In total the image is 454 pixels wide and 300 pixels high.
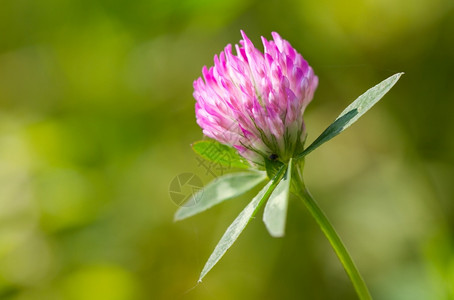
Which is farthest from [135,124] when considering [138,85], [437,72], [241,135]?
[241,135]

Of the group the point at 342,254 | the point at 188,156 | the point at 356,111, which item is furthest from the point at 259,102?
the point at 188,156

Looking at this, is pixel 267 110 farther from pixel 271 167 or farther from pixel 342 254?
pixel 342 254

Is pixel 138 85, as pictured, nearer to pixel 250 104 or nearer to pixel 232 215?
pixel 232 215

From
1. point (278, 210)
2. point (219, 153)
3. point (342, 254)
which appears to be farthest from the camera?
point (219, 153)

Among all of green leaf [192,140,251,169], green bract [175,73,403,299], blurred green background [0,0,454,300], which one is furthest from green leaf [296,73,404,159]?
blurred green background [0,0,454,300]

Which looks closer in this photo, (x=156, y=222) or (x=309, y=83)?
(x=309, y=83)

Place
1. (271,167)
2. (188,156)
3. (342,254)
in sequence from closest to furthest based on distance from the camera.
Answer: (342,254) → (271,167) → (188,156)
